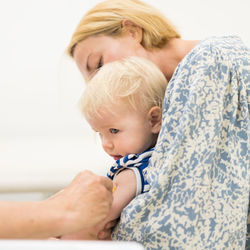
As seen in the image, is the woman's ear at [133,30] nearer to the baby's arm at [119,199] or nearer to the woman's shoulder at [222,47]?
the woman's shoulder at [222,47]

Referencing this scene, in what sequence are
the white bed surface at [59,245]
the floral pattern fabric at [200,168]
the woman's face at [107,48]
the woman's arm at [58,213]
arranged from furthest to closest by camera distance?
the woman's face at [107,48], the floral pattern fabric at [200,168], the woman's arm at [58,213], the white bed surface at [59,245]

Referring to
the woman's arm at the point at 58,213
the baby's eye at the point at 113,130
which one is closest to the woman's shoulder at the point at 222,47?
A: the baby's eye at the point at 113,130

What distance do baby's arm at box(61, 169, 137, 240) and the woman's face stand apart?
1.96ft

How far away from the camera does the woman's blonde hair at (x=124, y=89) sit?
112 cm

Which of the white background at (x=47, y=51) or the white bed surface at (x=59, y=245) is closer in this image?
the white bed surface at (x=59, y=245)

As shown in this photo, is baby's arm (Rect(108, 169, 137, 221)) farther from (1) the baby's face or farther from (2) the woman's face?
(2) the woman's face

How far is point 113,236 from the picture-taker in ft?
3.41

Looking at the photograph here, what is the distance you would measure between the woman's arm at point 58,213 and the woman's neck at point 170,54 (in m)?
0.74

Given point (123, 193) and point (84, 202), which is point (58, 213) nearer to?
point (84, 202)

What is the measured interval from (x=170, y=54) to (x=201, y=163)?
28.8 inches

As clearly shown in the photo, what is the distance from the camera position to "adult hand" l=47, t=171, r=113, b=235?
87 cm

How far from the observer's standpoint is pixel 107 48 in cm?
155

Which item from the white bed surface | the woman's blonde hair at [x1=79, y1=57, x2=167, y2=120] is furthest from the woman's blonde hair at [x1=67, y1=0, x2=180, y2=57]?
the white bed surface

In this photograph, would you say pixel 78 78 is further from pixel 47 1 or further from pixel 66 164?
pixel 66 164
